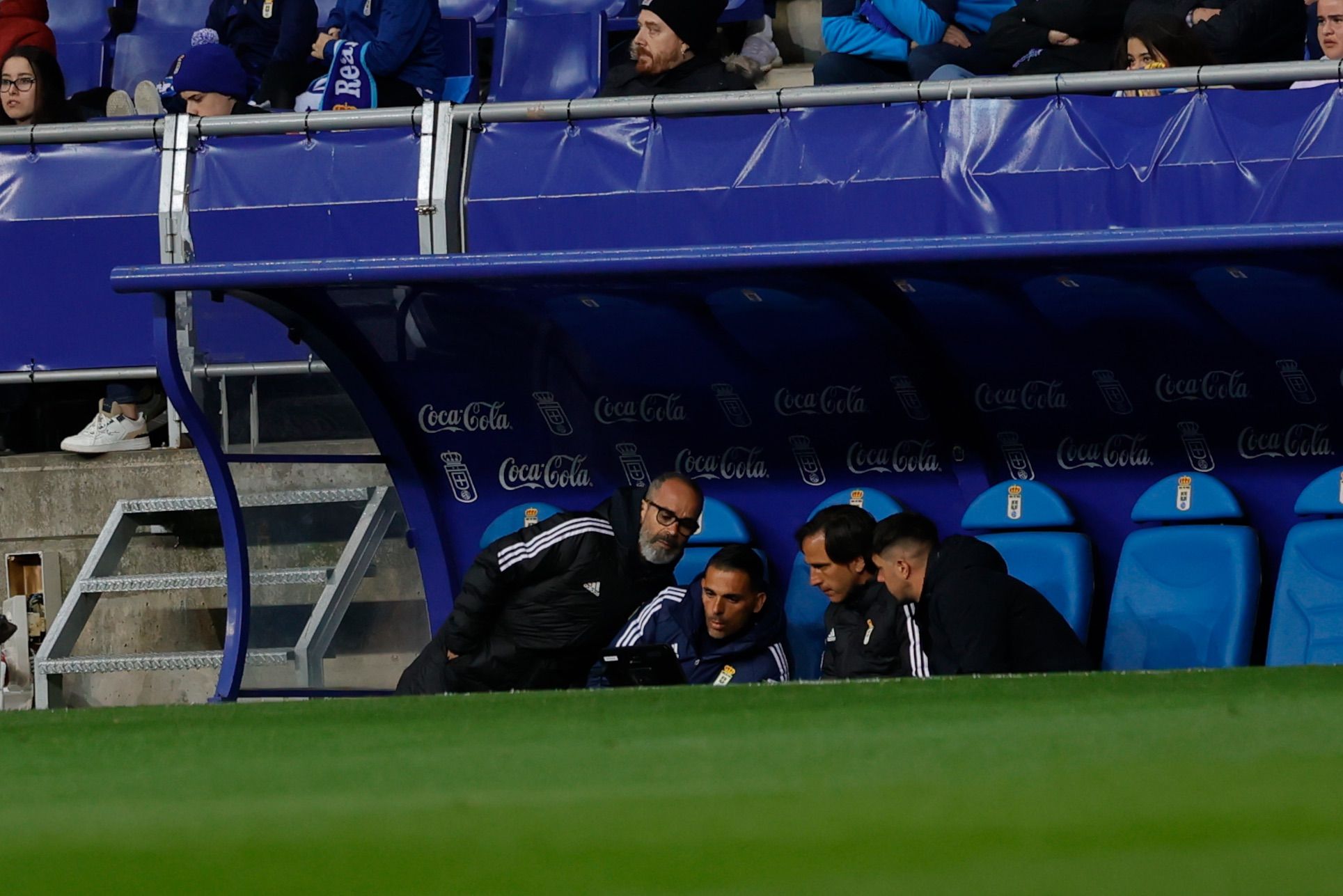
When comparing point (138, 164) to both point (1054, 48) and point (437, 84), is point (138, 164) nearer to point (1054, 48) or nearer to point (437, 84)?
point (437, 84)

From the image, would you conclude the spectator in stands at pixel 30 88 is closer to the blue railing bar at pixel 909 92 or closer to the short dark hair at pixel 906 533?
the blue railing bar at pixel 909 92

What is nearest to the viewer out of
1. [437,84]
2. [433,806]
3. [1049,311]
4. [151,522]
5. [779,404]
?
[433,806]

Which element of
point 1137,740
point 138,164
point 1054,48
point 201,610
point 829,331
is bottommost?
point 201,610

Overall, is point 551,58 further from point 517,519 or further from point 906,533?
point 906,533

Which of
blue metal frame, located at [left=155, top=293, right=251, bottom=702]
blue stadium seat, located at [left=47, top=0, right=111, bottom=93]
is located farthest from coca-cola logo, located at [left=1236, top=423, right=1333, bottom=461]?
blue stadium seat, located at [left=47, top=0, right=111, bottom=93]

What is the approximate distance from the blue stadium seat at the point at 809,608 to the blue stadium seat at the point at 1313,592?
130 cm

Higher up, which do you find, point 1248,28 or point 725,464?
point 1248,28

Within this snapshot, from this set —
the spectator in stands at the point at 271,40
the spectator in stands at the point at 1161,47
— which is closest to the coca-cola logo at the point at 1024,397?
the spectator in stands at the point at 1161,47

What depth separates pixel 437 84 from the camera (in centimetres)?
886

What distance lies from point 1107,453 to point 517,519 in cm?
Answer: 211

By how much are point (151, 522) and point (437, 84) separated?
262 centimetres

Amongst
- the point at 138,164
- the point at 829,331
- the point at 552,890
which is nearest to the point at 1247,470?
the point at 829,331

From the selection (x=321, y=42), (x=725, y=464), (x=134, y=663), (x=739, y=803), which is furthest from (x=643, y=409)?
(x=739, y=803)

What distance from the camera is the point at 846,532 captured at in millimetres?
5762
